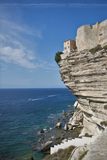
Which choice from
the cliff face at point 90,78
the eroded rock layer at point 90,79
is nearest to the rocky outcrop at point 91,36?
the cliff face at point 90,78

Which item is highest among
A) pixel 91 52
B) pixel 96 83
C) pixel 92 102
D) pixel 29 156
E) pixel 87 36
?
pixel 87 36

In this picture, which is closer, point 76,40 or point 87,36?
point 87,36

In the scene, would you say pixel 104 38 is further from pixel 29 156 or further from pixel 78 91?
pixel 29 156

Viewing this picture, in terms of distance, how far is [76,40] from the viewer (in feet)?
119

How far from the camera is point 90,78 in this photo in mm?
32375

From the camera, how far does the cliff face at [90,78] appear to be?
3073 centimetres

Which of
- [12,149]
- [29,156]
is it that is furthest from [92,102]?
[12,149]

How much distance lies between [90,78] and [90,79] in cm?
11

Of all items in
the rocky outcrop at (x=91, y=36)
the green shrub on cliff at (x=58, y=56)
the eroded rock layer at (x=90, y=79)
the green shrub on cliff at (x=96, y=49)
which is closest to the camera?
the eroded rock layer at (x=90, y=79)

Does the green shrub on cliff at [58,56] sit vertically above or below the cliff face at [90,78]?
above

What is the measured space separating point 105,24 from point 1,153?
24170 millimetres

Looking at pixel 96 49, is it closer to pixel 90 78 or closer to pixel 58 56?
pixel 90 78

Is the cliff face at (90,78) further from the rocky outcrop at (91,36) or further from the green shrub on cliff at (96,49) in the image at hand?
the rocky outcrop at (91,36)

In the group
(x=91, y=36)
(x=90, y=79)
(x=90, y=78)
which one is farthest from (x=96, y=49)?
(x=90, y=79)
